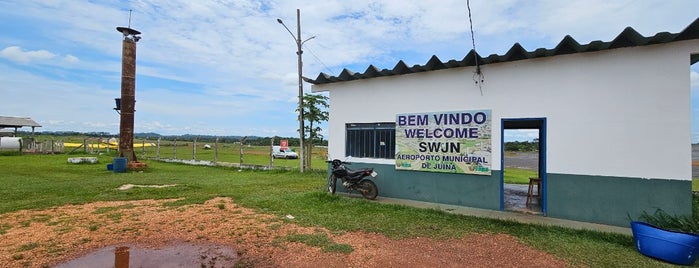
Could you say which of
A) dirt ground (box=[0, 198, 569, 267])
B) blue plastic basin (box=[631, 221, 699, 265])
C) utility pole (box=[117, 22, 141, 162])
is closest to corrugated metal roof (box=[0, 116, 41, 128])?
utility pole (box=[117, 22, 141, 162])

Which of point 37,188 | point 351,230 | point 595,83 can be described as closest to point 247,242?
point 351,230

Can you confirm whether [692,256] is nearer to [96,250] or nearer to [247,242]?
[247,242]

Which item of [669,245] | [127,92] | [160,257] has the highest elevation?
[127,92]

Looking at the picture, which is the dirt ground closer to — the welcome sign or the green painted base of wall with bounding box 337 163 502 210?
the green painted base of wall with bounding box 337 163 502 210

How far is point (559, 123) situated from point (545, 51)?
125cm

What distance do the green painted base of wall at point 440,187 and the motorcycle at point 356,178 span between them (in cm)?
29

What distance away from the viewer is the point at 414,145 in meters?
7.76

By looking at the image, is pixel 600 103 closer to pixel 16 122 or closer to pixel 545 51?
pixel 545 51

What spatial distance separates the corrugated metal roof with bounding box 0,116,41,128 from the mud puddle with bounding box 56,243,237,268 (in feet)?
112

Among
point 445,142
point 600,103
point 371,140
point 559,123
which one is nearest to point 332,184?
point 371,140

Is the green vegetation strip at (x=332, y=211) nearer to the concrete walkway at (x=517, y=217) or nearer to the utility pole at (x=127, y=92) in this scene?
the concrete walkway at (x=517, y=217)

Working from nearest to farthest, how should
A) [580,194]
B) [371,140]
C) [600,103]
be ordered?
[600,103] < [580,194] < [371,140]

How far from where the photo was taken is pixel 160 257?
13.9ft

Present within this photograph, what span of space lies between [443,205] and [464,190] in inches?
20.1
